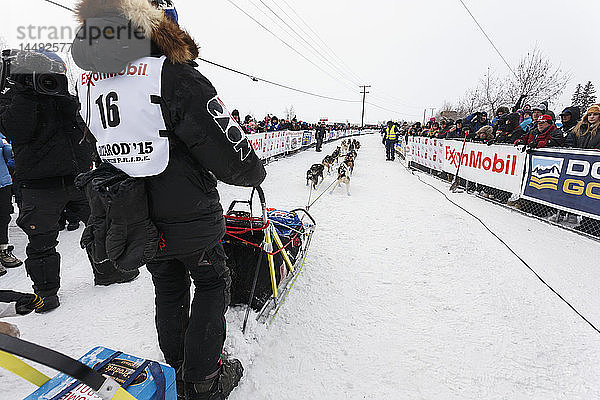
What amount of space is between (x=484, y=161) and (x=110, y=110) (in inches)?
287

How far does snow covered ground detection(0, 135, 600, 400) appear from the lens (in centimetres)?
188

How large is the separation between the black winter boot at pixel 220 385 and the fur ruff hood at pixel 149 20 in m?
1.44

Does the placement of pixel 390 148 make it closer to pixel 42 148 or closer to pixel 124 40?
Answer: pixel 42 148

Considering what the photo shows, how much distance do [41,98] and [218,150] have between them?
6.06 feet

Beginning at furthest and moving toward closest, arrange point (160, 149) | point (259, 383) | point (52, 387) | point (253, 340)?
point (253, 340) → point (259, 383) → point (160, 149) → point (52, 387)

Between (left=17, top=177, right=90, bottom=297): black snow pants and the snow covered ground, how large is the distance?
0.28 meters

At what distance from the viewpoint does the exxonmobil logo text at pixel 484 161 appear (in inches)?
230

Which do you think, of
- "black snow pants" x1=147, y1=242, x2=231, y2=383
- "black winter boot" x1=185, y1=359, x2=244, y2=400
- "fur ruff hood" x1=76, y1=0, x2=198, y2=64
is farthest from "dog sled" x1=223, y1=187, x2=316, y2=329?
"fur ruff hood" x1=76, y1=0, x2=198, y2=64

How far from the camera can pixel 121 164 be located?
1.29 meters

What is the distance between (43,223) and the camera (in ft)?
7.57

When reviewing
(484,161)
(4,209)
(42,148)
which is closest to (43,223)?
(42,148)

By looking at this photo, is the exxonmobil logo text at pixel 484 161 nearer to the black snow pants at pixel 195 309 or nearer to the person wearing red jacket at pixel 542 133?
the person wearing red jacket at pixel 542 133

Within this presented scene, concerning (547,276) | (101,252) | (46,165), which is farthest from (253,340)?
(547,276)

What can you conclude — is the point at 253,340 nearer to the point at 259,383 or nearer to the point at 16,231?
the point at 259,383
